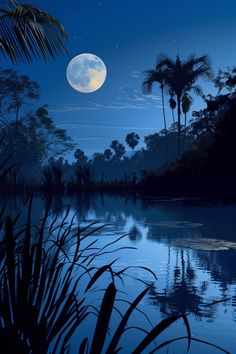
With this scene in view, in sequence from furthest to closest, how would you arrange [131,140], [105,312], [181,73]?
[131,140], [181,73], [105,312]

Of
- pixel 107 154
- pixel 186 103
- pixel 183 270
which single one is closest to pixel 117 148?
pixel 107 154

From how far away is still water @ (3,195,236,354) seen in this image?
3.59m

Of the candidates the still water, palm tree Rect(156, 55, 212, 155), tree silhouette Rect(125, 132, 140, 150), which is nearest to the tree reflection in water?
the still water

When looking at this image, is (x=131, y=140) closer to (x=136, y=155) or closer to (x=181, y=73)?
(x=136, y=155)

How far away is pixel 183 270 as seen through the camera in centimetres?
573

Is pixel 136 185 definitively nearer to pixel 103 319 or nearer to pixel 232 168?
pixel 232 168

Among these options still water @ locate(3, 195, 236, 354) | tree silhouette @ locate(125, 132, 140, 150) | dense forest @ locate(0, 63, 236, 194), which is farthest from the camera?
tree silhouette @ locate(125, 132, 140, 150)

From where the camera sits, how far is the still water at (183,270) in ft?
11.8

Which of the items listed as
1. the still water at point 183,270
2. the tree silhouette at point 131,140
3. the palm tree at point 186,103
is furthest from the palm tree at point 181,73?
the tree silhouette at point 131,140

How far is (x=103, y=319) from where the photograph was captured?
1.56 meters

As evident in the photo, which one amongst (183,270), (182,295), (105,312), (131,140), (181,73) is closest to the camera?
(105,312)

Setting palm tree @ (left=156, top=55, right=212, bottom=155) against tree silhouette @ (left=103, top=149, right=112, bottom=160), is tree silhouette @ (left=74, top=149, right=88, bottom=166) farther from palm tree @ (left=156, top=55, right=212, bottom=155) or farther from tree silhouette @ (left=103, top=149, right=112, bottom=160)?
palm tree @ (left=156, top=55, right=212, bottom=155)

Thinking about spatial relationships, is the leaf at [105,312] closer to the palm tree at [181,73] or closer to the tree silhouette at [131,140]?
the palm tree at [181,73]

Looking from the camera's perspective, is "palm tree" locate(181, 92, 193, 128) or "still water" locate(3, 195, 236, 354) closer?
"still water" locate(3, 195, 236, 354)
